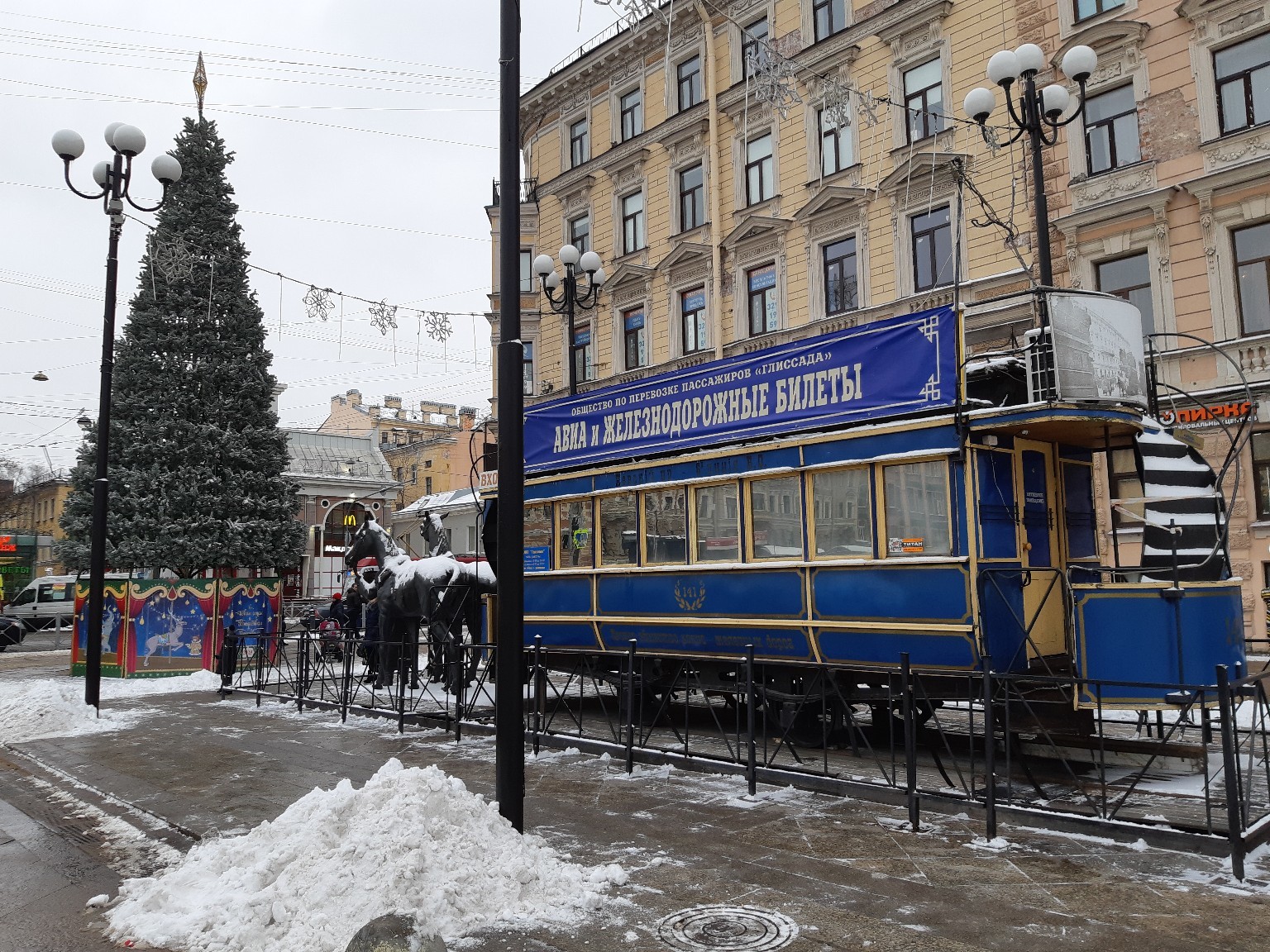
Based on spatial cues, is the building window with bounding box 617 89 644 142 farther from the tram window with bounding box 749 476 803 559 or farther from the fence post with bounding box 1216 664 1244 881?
the fence post with bounding box 1216 664 1244 881

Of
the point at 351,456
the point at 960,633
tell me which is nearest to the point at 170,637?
the point at 960,633

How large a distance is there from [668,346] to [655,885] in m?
24.0

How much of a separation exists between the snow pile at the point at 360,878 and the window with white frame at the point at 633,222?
85.7 feet

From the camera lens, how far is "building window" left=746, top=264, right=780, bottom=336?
86.3 ft

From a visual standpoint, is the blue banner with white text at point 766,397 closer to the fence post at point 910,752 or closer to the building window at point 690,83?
the fence post at point 910,752

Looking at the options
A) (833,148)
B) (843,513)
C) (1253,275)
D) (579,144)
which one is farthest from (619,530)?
(579,144)

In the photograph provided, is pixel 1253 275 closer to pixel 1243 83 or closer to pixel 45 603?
pixel 1243 83

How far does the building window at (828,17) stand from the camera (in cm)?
2508

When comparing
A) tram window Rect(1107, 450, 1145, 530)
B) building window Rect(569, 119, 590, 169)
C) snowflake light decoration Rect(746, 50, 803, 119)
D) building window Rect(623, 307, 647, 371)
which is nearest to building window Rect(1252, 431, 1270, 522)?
tram window Rect(1107, 450, 1145, 530)

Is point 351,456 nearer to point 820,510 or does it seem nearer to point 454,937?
point 820,510

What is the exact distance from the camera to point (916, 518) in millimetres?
9289

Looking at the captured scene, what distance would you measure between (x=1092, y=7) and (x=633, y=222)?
14.5 m

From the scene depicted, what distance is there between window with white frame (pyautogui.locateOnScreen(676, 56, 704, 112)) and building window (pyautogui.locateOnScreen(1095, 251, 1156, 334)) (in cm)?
1363

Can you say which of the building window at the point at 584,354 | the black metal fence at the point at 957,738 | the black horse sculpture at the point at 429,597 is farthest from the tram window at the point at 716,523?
the building window at the point at 584,354
